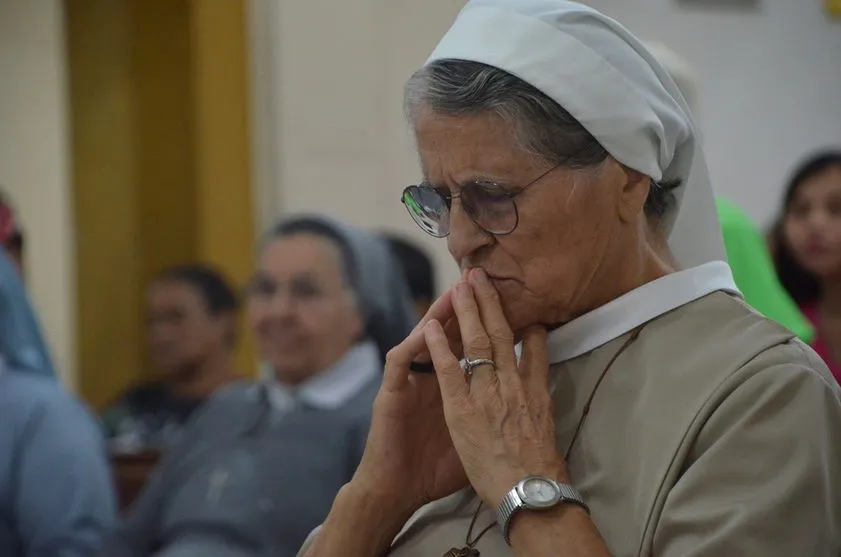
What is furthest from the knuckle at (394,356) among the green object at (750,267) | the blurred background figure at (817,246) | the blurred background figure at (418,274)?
the blurred background figure at (418,274)

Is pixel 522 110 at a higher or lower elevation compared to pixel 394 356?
higher

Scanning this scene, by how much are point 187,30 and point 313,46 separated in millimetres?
1728

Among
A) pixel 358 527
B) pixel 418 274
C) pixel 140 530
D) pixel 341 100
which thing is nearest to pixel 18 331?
pixel 140 530

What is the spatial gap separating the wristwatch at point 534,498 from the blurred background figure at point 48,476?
7.82ft

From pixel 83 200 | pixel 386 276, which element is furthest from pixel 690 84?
pixel 83 200

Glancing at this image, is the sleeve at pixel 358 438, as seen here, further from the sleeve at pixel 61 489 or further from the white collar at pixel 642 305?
the white collar at pixel 642 305

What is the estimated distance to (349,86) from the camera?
531 cm

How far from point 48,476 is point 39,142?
108 inches

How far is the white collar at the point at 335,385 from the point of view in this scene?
369 centimetres

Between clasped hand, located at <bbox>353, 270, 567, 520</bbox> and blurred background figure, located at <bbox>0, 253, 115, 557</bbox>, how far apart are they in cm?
209

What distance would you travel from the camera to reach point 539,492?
5.36 feet

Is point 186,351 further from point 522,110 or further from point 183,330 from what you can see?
point 522,110

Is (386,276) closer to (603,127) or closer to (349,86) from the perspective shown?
(349,86)

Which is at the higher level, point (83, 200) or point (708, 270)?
point (708, 270)
